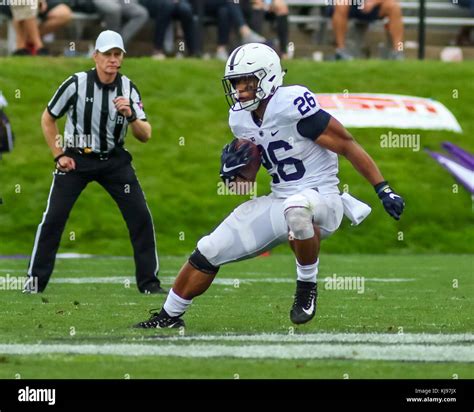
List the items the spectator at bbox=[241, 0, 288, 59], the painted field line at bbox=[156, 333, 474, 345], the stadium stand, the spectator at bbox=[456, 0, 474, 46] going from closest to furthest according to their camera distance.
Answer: the painted field line at bbox=[156, 333, 474, 345], the spectator at bbox=[241, 0, 288, 59], the stadium stand, the spectator at bbox=[456, 0, 474, 46]

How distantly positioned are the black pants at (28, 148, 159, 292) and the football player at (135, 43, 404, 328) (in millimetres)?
2367

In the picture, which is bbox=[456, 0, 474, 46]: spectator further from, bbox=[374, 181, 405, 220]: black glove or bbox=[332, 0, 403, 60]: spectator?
bbox=[374, 181, 405, 220]: black glove

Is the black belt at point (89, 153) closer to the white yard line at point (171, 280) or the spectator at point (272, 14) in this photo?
the white yard line at point (171, 280)

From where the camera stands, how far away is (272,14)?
17.5 m

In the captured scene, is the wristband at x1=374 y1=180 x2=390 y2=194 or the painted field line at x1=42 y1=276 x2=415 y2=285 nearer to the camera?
the wristband at x1=374 y1=180 x2=390 y2=194

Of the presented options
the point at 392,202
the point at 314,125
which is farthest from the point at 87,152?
the point at 392,202

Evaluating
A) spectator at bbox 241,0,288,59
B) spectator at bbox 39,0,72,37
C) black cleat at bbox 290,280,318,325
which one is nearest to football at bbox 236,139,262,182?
black cleat at bbox 290,280,318,325

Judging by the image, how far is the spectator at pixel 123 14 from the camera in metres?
16.5

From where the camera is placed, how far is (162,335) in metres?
6.68

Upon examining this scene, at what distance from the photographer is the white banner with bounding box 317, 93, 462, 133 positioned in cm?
1602

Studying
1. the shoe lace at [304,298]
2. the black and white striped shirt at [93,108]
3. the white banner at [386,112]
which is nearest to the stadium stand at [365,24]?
the white banner at [386,112]

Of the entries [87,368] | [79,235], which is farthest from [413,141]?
[87,368]

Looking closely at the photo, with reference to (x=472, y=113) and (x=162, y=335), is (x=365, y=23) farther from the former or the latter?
(x=162, y=335)
